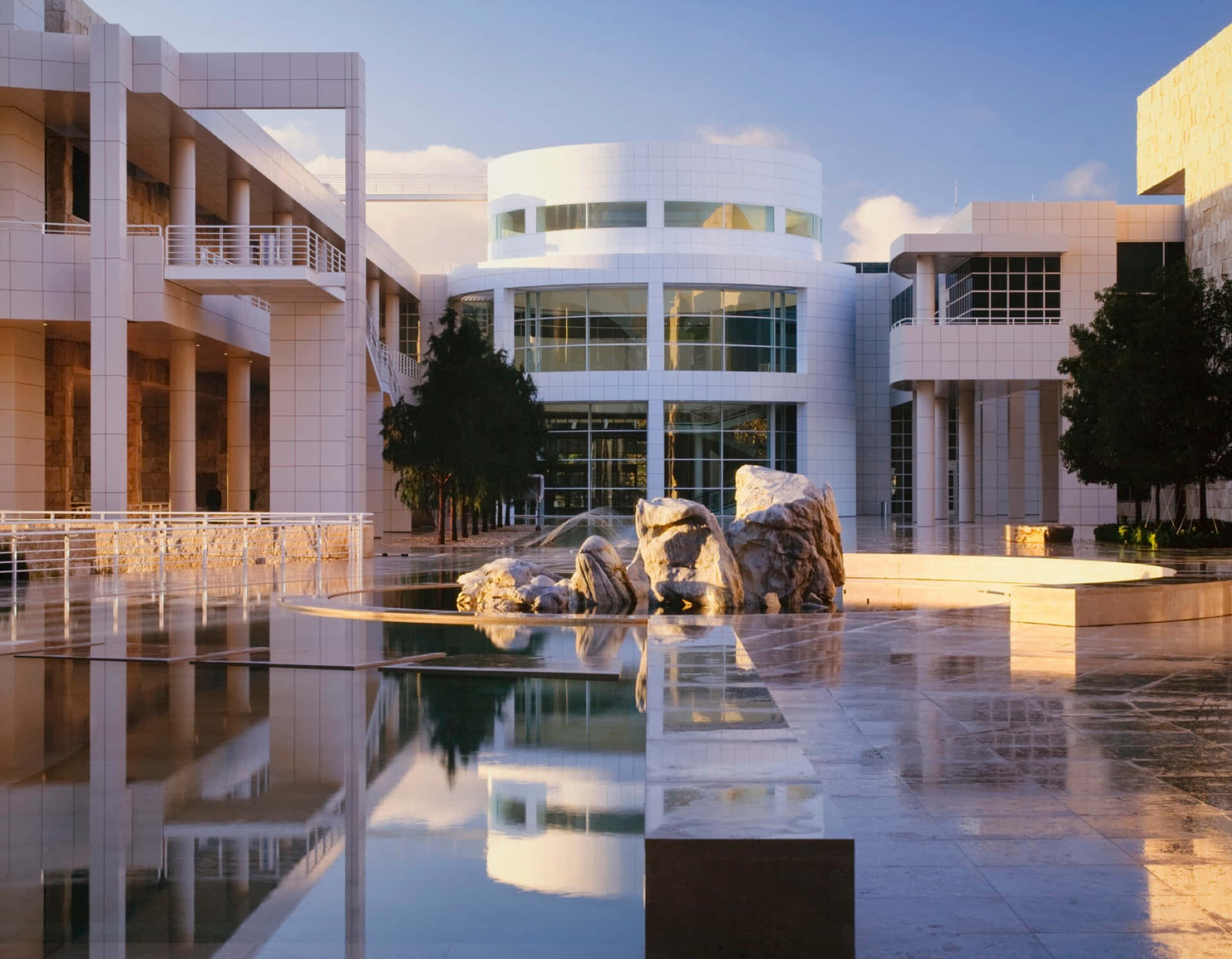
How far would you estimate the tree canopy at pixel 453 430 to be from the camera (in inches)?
1560

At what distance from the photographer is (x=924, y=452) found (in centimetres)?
5209

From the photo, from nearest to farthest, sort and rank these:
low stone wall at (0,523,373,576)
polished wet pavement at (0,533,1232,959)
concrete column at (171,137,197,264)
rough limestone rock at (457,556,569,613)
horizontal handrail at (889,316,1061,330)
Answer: polished wet pavement at (0,533,1232,959) → rough limestone rock at (457,556,569,613) → low stone wall at (0,523,373,576) → concrete column at (171,137,197,264) → horizontal handrail at (889,316,1061,330)

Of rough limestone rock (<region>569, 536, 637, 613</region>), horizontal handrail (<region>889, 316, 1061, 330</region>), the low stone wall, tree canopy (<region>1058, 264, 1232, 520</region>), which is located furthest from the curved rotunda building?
rough limestone rock (<region>569, 536, 637, 613</region>)

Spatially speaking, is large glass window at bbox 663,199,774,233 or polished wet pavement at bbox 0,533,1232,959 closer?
polished wet pavement at bbox 0,533,1232,959

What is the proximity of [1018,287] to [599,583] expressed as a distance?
118 ft

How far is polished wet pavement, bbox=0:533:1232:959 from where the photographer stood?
5.12 meters

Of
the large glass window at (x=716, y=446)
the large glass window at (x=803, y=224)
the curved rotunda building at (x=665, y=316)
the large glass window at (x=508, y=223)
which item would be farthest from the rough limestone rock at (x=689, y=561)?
the large glass window at (x=803, y=224)

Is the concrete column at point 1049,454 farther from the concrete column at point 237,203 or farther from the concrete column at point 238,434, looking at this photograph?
the concrete column at point 237,203

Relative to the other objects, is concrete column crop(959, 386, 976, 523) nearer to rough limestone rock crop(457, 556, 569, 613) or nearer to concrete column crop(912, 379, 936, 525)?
concrete column crop(912, 379, 936, 525)

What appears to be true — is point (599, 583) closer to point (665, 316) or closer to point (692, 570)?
point (692, 570)

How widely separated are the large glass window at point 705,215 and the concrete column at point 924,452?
13.0 metres

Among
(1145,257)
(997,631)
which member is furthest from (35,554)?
(1145,257)

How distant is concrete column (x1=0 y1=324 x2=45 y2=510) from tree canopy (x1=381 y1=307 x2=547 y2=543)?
35.0 feet

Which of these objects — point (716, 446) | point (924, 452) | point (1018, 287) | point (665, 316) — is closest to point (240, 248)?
point (665, 316)
